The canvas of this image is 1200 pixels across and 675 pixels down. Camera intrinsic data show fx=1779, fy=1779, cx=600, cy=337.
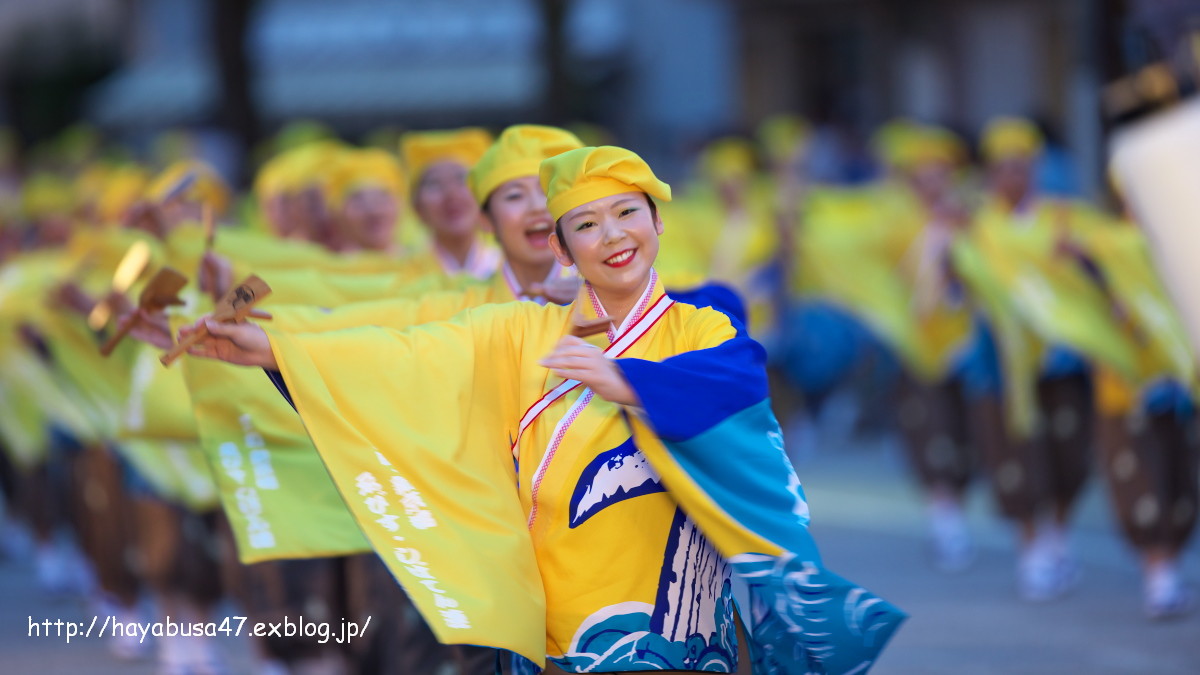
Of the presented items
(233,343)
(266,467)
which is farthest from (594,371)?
(266,467)

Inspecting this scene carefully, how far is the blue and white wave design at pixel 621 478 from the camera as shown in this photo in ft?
11.4

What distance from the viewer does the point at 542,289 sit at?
4.40 m

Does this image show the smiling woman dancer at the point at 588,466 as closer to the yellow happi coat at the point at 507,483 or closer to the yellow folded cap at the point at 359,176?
the yellow happi coat at the point at 507,483

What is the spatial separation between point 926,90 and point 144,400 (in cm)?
1506

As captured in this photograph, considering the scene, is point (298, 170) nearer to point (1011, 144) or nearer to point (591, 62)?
point (1011, 144)

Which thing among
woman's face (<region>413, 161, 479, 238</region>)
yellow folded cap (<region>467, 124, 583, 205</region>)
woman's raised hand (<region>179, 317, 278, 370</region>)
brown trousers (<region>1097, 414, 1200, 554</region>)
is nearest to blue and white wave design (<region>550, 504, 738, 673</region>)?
woman's raised hand (<region>179, 317, 278, 370</region>)

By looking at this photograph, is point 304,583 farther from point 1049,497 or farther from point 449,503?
point 1049,497

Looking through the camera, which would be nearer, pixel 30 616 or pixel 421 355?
pixel 421 355

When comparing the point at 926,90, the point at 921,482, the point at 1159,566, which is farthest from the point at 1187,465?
the point at 926,90

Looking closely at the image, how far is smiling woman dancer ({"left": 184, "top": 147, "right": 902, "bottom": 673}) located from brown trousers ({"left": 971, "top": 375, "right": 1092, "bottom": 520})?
4.96 metres

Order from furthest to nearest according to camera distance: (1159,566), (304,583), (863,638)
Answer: (1159,566), (304,583), (863,638)

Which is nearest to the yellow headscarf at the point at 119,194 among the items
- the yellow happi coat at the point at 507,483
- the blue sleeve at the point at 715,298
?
the blue sleeve at the point at 715,298

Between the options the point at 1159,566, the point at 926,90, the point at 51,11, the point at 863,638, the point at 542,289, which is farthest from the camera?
the point at 51,11

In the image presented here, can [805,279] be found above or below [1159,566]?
above
